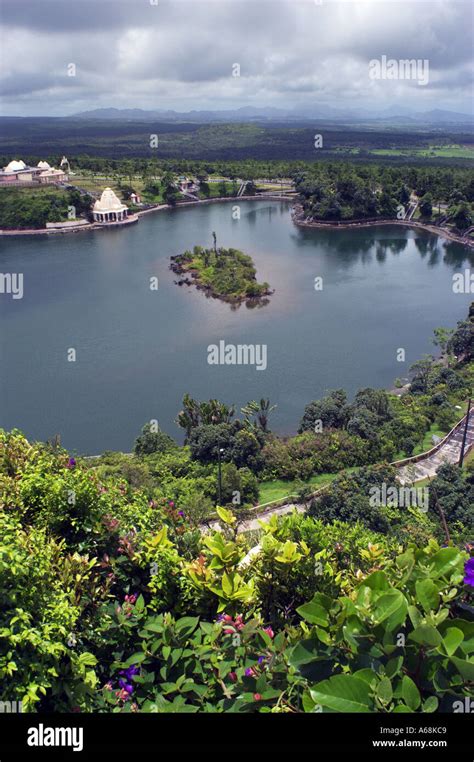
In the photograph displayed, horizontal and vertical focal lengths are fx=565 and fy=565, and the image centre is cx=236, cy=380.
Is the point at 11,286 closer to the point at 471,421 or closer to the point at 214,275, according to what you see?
the point at 214,275

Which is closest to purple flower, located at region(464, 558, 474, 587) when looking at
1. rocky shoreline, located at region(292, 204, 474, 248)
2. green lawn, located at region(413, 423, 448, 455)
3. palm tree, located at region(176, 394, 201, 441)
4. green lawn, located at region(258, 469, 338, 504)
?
green lawn, located at region(258, 469, 338, 504)

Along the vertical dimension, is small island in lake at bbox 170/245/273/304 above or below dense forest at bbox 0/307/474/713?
above

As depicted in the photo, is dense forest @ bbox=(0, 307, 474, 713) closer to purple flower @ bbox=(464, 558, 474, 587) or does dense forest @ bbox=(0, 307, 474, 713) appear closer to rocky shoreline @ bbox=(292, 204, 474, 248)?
purple flower @ bbox=(464, 558, 474, 587)

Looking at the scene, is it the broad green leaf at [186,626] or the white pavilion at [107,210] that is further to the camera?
the white pavilion at [107,210]

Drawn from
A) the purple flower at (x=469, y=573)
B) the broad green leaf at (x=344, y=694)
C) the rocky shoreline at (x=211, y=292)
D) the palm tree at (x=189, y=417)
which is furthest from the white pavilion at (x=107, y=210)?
the broad green leaf at (x=344, y=694)

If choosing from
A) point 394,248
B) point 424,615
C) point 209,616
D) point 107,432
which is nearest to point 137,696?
point 209,616

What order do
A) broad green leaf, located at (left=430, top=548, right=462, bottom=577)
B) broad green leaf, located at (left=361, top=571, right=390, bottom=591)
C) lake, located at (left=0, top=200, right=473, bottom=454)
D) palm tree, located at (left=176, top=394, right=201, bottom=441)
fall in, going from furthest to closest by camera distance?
1. lake, located at (left=0, top=200, right=473, bottom=454)
2. palm tree, located at (left=176, top=394, right=201, bottom=441)
3. broad green leaf, located at (left=430, top=548, right=462, bottom=577)
4. broad green leaf, located at (left=361, top=571, right=390, bottom=591)

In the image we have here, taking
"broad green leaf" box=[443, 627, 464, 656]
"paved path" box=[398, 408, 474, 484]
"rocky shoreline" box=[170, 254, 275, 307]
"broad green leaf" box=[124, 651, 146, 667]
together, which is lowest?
"paved path" box=[398, 408, 474, 484]

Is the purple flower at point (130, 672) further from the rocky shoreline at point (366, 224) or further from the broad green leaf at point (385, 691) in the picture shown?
the rocky shoreline at point (366, 224)
